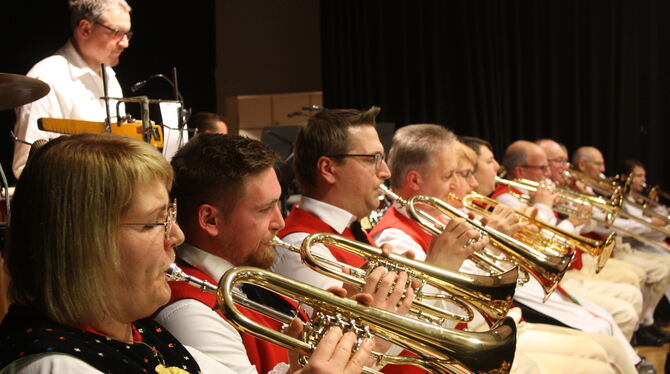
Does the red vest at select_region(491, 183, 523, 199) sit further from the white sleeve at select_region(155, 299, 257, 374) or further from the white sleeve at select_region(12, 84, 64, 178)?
the white sleeve at select_region(155, 299, 257, 374)

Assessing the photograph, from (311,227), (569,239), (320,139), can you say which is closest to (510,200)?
(569,239)

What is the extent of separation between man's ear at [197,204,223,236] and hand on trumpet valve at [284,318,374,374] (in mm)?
634

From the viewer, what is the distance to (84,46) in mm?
3223

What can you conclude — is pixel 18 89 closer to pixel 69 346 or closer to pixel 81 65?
pixel 69 346

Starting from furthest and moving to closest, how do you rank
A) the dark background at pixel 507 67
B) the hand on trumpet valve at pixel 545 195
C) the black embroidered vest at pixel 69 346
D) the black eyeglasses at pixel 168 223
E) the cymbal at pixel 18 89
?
the dark background at pixel 507 67 < the hand on trumpet valve at pixel 545 195 < the cymbal at pixel 18 89 < the black eyeglasses at pixel 168 223 < the black embroidered vest at pixel 69 346

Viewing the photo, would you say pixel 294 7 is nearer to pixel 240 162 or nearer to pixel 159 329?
pixel 240 162

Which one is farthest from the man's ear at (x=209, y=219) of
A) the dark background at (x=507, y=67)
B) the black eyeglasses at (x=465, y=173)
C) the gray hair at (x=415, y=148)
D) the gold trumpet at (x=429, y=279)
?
the dark background at (x=507, y=67)

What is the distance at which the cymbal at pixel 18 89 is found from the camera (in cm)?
179

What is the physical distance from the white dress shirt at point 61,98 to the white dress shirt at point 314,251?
1180 millimetres

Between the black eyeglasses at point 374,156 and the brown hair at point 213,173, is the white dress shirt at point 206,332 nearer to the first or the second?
the brown hair at point 213,173

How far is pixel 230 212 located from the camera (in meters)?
1.96

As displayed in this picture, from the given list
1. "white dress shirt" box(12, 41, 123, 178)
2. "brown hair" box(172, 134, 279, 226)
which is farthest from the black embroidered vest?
"white dress shirt" box(12, 41, 123, 178)

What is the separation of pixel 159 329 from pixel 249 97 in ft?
25.1

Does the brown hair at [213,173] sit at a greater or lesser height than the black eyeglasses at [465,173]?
greater
